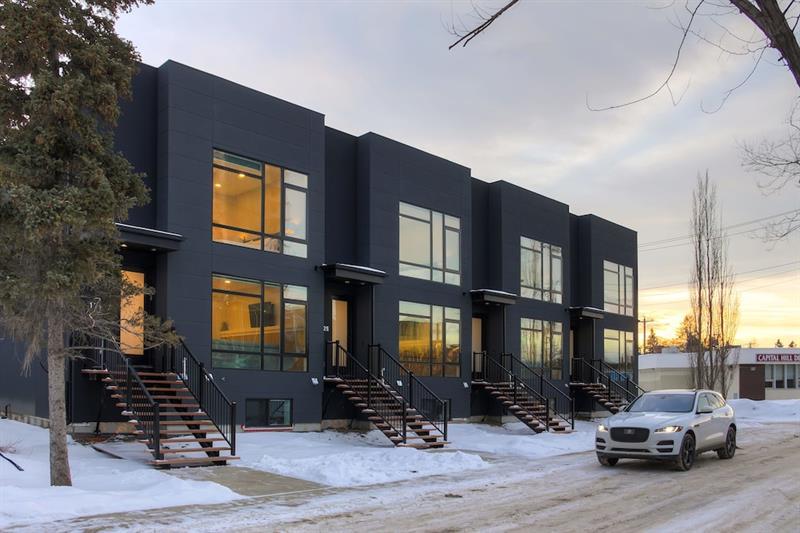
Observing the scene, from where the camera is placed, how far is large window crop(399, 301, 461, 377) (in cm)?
2286

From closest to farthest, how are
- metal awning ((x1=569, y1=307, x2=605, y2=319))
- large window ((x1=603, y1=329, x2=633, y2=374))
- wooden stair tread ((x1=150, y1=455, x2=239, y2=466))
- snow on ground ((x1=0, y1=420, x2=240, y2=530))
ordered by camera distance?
snow on ground ((x1=0, y1=420, x2=240, y2=530))
wooden stair tread ((x1=150, y1=455, x2=239, y2=466))
metal awning ((x1=569, y1=307, x2=605, y2=319))
large window ((x1=603, y1=329, x2=633, y2=374))

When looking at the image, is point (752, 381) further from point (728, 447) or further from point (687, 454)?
point (687, 454)

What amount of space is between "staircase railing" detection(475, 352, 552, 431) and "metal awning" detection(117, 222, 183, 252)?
12.2m

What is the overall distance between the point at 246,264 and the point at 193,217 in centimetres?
185

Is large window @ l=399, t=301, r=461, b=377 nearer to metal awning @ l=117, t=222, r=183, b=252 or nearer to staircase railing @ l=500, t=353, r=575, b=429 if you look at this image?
staircase railing @ l=500, t=353, r=575, b=429

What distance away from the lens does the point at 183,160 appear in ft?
56.9

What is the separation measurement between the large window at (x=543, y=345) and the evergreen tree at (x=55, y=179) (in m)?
19.2

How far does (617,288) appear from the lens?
34.9 meters

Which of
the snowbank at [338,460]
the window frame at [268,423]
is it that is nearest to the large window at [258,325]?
the window frame at [268,423]

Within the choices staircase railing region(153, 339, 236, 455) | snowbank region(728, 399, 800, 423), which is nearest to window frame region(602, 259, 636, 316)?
snowbank region(728, 399, 800, 423)

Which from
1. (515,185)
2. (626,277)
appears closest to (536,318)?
(515,185)

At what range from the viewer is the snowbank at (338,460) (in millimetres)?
13086

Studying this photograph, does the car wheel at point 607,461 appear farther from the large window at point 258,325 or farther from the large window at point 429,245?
the large window at point 429,245

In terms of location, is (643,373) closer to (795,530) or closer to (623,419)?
(623,419)
